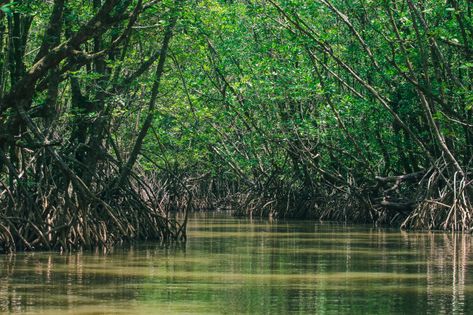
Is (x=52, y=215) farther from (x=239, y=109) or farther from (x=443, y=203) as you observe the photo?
(x=239, y=109)

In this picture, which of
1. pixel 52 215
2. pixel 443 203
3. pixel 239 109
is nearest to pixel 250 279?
pixel 52 215

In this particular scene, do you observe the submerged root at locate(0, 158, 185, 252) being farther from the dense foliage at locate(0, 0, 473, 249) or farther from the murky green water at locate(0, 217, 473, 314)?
the murky green water at locate(0, 217, 473, 314)

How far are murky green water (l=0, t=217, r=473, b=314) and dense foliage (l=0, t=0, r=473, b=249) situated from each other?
128 centimetres

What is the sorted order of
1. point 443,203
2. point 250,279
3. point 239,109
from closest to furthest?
point 250,279 → point 443,203 → point 239,109

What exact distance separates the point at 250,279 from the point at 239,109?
18126mm

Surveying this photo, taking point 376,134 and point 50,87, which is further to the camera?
point 376,134

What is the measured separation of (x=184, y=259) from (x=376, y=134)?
524 inches

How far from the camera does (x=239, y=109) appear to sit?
30.2 metres

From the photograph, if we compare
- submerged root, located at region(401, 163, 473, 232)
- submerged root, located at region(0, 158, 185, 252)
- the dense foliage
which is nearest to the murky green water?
submerged root, located at region(0, 158, 185, 252)

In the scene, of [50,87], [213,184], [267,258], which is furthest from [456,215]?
[213,184]

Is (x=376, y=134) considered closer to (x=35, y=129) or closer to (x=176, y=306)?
(x=35, y=129)

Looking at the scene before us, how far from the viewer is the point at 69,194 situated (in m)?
16.2

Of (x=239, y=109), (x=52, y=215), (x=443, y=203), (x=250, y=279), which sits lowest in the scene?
(x=250, y=279)

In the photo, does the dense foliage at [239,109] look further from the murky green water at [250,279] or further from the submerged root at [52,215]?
the murky green water at [250,279]
